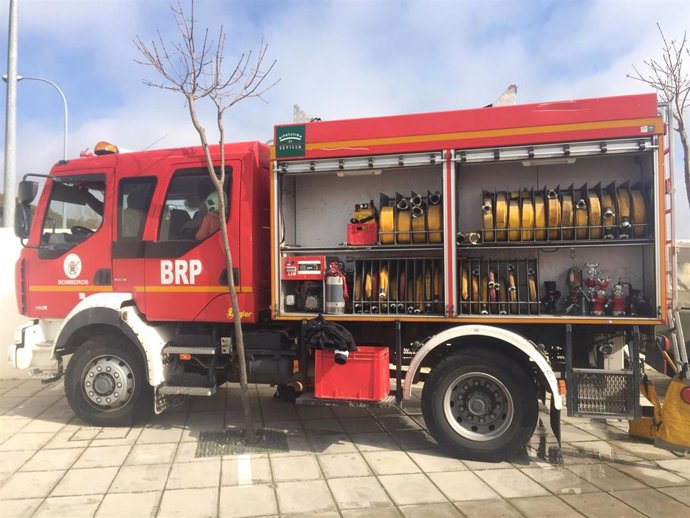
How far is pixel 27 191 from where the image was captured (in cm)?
538

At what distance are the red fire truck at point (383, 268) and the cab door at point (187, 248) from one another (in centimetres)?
2

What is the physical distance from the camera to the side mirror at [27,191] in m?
5.36

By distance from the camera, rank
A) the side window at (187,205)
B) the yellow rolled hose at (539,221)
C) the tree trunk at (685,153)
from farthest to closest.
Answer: the tree trunk at (685,153) → the side window at (187,205) → the yellow rolled hose at (539,221)

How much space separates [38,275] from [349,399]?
151 inches

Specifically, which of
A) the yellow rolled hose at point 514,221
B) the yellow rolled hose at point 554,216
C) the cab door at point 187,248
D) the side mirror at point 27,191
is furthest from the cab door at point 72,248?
the yellow rolled hose at point 554,216

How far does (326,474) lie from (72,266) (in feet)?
12.0

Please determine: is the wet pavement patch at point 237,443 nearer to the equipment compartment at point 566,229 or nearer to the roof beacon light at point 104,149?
the equipment compartment at point 566,229

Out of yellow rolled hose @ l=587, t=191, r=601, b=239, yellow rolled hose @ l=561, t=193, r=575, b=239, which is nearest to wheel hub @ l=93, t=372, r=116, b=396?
yellow rolled hose @ l=561, t=193, r=575, b=239

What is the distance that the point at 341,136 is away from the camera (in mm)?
4996

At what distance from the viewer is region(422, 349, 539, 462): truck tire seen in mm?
4543

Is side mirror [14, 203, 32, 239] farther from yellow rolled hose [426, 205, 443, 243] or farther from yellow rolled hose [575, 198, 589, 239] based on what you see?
yellow rolled hose [575, 198, 589, 239]

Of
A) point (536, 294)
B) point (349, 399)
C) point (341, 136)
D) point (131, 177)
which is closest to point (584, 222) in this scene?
point (536, 294)

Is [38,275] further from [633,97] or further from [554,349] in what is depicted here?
[633,97]

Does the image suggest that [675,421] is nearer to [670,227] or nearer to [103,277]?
[670,227]
